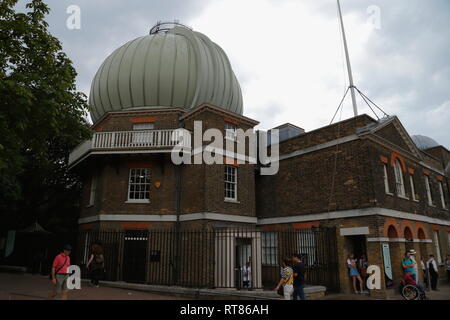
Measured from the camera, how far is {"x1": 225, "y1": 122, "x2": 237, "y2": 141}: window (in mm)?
17953

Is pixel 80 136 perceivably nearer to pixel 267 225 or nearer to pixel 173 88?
pixel 173 88

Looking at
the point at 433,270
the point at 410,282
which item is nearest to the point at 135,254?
the point at 410,282

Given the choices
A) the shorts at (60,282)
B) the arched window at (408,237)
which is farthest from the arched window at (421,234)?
the shorts at (60,282)

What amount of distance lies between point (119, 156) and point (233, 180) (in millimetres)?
5929

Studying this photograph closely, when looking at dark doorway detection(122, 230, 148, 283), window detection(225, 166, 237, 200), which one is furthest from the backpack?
window detection(225, 166, 237, 200)

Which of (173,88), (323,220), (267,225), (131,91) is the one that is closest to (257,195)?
(267,225)

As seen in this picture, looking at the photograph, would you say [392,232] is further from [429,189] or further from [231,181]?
[231,181]

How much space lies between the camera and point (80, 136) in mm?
13648

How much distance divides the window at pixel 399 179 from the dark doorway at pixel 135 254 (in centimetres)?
1246

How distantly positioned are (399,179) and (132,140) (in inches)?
537

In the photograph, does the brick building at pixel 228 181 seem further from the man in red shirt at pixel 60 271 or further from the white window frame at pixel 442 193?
the man in red shirt at pixel 60 271

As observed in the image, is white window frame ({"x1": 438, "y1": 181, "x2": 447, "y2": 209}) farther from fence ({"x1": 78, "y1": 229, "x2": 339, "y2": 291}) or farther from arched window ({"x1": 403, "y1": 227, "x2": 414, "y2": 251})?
fence ({"x1": 78, "y1": 229, "x2": 339, "y2": 291})

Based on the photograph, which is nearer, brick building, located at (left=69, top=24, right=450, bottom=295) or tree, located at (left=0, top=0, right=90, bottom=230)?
tree, located at (left=0, top=0, right=90, bottom=230)

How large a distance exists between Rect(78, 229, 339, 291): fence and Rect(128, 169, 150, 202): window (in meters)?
1.79
